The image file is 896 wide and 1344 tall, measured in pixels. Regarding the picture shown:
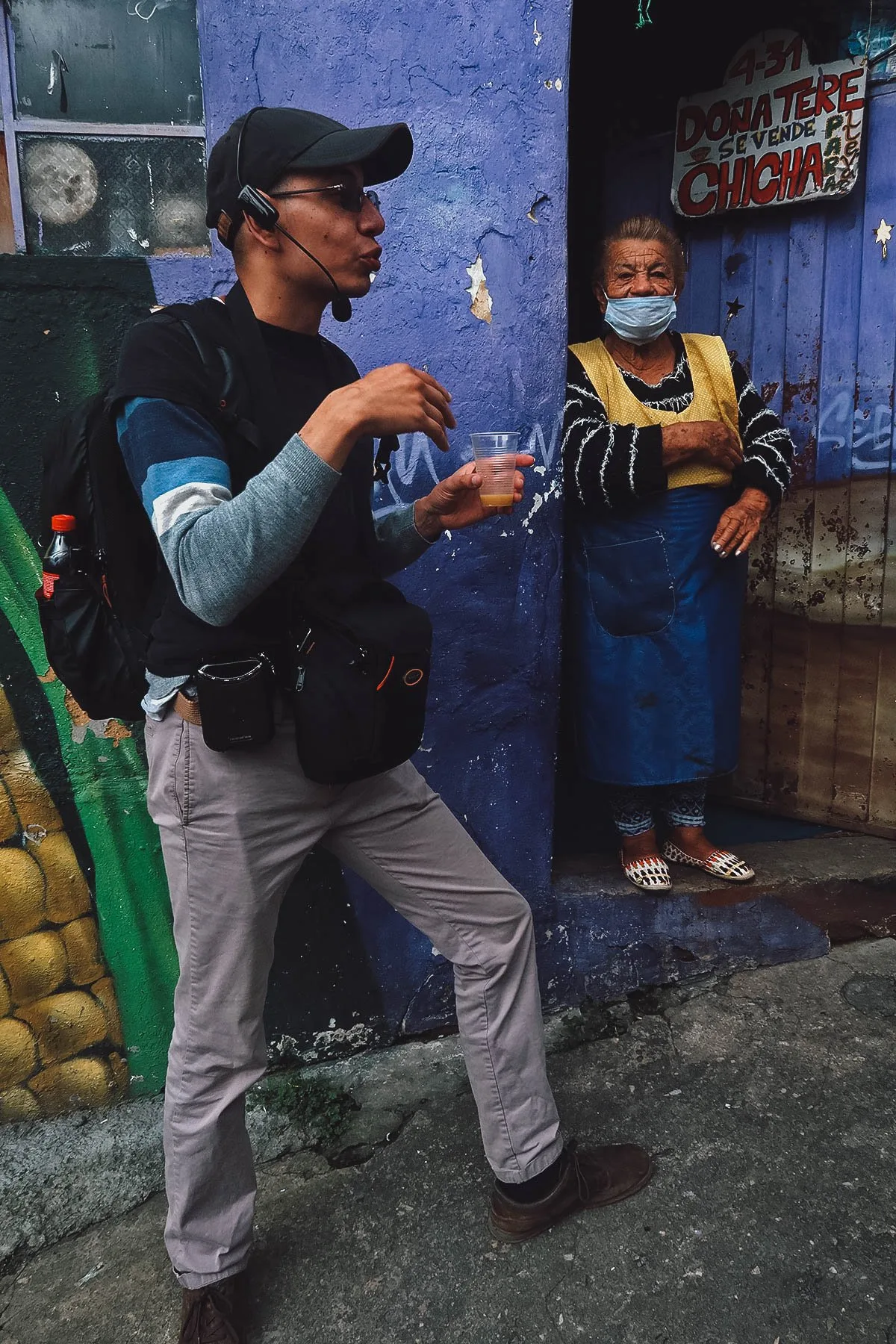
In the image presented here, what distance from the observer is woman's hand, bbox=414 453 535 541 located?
1.92 m

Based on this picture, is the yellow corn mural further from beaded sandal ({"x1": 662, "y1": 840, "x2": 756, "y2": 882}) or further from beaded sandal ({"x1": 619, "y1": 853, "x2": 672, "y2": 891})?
beaded sandal ({"x1": 662, "y1": 840, "x2": 756, "y2": 882})

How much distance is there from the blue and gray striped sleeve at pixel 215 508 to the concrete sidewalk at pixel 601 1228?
1.42 metres

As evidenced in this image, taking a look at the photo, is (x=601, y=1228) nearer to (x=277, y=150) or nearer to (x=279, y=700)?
(x=279, y=700)

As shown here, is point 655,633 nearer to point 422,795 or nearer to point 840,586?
point 840,586

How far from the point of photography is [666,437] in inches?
108

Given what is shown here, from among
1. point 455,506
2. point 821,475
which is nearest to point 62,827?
point 455,506

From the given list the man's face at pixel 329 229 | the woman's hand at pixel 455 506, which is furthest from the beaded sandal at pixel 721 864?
the man's face at pixel 329 229

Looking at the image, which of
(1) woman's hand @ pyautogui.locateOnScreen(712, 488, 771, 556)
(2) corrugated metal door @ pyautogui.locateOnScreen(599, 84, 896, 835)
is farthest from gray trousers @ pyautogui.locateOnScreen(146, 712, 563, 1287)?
(2) corrugated metal door @ pyautogui.locateOnScreen(599, 84, 896, 835)

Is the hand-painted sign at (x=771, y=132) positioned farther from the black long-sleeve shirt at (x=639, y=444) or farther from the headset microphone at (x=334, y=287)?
the headset microphone at (x=334, y=287)

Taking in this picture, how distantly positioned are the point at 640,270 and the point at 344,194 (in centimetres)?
139

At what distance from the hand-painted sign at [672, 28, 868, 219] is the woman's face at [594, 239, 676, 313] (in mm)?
675

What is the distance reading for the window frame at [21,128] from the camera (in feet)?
6.89

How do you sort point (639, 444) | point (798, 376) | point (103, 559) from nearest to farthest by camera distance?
point (103, 559) → point (639, 444) → point (798, 376)

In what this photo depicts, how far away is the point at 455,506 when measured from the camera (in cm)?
199
